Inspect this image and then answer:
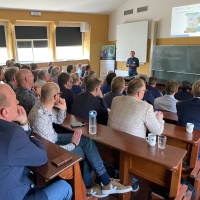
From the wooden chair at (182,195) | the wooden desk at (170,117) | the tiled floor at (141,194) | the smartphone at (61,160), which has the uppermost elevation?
the smartphone at (61,160)

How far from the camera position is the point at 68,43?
9.65 metres

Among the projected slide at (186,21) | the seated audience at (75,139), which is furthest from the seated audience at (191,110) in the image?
the projected slide at (186,21)

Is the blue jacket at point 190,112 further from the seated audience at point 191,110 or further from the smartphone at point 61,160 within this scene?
the smartphone at point 61,160

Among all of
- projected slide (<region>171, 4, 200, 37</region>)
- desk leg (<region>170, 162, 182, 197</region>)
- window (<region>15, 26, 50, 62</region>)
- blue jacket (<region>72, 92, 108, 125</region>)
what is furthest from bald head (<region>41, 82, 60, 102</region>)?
window (<region>15, 26, 50, 62</region>)

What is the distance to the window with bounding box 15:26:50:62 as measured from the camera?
329 inches

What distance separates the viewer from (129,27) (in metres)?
8.66

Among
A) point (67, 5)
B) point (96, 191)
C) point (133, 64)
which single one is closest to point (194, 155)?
point (96, 191)

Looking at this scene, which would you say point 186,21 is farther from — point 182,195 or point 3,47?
point 3,47

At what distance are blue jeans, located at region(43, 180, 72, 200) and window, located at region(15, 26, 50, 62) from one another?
7.97 meters

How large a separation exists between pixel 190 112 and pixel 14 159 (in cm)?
204

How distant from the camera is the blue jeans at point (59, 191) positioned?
1.47 m

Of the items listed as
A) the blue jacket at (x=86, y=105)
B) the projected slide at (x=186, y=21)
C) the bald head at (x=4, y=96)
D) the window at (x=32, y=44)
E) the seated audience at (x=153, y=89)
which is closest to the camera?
the bald head at (x=4, y=96)

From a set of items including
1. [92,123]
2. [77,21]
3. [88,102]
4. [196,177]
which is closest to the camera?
[196,177]

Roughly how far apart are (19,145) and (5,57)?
7.94 m
